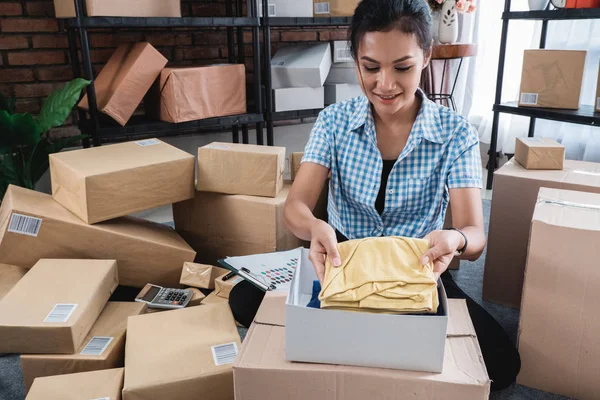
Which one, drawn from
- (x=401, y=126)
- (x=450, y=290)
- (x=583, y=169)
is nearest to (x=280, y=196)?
(x=401, y=126)

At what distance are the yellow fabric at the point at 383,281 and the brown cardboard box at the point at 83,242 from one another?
1.02m

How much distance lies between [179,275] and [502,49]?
1969 mm

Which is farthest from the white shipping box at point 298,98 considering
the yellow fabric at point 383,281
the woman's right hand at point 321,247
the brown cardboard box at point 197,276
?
the yellow fabric at point 383,281

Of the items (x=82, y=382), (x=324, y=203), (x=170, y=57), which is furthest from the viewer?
(x=170, y=57)

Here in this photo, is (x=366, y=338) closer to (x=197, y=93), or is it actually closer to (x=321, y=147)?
(x=321, y=147)

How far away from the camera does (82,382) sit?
1.06m

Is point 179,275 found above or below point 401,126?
below

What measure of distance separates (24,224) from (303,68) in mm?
1512

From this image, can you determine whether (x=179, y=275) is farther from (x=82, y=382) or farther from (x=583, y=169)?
(x=583, y=169)

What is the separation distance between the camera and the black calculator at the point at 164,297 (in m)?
1.51

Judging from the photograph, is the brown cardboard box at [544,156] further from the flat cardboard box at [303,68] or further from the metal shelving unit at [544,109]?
the flat cardboard box at [303,68]

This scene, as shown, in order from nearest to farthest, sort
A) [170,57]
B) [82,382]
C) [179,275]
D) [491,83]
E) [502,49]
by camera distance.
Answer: [82,382]
[179,275]
[502,49]
[170,57]
[491,83]

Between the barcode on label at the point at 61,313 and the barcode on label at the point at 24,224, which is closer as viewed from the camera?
the barcode on label at the point at 61,313

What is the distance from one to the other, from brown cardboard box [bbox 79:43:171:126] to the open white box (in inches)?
62.3
